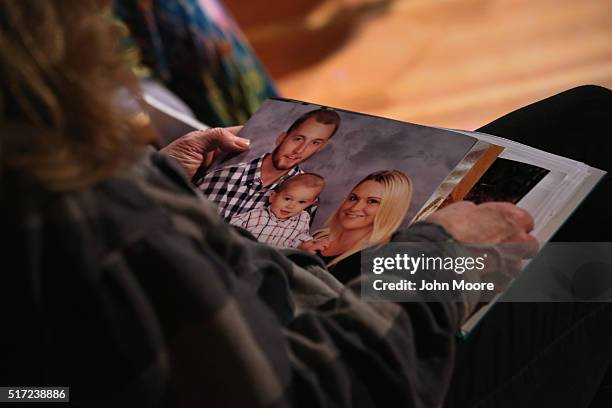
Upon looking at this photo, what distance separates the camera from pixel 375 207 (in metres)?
0.70

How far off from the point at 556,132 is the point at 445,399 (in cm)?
37

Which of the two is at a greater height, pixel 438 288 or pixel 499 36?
pixel 499 36

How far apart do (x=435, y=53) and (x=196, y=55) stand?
2.12 feet

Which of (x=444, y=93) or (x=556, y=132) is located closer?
(x=556, y=132)

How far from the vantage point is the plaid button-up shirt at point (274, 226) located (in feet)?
2.31

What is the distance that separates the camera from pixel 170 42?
1587mm

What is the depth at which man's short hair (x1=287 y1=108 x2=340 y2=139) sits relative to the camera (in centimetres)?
81

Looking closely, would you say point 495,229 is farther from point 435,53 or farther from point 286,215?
point 435,53

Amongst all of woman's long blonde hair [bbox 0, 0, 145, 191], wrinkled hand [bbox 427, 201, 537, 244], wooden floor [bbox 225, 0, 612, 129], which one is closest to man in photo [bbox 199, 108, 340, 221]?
wrinkled hand [bbox 427, 201, 537, 244]

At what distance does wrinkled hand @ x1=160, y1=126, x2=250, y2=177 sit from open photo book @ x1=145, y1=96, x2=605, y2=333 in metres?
0.01

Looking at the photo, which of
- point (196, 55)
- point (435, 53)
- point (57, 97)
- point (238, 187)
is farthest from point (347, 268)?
point (435, 53)

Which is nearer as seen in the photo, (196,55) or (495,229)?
(495,229)

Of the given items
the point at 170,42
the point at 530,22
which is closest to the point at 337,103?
the point at 170,42

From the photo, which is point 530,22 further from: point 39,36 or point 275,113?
point 39,36
